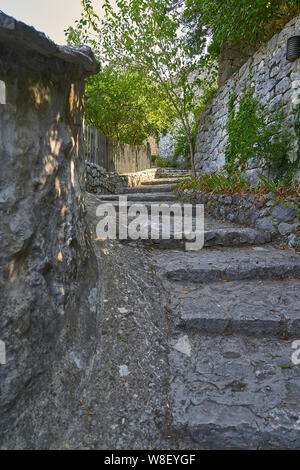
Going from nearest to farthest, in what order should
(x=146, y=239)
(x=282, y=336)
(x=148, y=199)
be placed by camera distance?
(x=282, y=336), (x=146, y=239), (x=148, y=199)

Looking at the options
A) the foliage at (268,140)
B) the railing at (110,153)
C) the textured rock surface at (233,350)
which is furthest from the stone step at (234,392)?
the railing at (110,153)

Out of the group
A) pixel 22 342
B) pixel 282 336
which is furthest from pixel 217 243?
pixel 22 342

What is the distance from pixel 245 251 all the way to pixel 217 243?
1.02ft

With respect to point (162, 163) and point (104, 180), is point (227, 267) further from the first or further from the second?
point (162, 163)

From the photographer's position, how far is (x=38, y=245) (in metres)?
1.44

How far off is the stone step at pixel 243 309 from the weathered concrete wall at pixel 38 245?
2.46 feet

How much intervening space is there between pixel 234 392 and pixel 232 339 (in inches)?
17.6

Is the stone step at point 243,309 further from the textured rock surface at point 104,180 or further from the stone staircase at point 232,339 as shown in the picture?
the textured rock surface at point 104,180

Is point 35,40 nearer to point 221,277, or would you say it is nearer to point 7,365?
point 7,365
